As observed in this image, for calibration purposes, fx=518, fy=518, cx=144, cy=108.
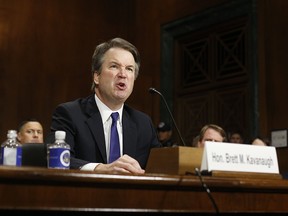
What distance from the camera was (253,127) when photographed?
624 cm

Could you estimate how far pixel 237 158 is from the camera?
1769 mm

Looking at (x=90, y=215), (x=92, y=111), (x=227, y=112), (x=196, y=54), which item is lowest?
(x=90, y=215)

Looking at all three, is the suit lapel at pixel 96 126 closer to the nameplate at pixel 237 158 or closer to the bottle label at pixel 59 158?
the bottle label at pixel 59 158

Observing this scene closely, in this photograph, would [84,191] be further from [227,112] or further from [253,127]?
[227,112]

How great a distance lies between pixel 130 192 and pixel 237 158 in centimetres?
47

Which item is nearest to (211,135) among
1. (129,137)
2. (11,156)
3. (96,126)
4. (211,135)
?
(211,135)

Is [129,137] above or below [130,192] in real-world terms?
above

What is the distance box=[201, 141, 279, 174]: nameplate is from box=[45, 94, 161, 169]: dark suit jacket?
859mm

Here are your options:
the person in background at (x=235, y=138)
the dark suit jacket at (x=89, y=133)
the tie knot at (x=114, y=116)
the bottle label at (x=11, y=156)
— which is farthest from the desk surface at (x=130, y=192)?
the person in background at (x=235, y=138)

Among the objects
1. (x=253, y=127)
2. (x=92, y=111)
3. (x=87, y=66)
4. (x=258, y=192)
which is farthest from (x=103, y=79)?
(x=87, y=66)

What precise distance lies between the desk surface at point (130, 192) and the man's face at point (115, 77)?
42.7 inches

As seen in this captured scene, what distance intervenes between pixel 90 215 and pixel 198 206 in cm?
33

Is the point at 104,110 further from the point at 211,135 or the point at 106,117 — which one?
the point at 211,135

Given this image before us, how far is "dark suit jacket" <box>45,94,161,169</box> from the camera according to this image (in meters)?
2.46
